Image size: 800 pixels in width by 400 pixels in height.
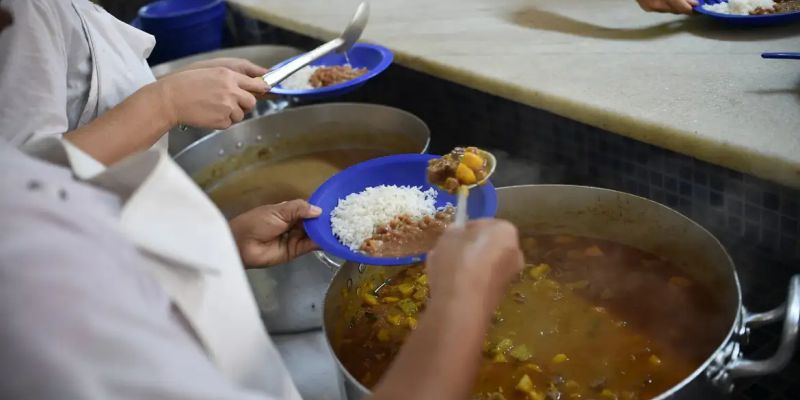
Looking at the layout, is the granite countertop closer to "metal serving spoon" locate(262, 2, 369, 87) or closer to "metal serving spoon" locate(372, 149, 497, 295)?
"metal serving spoon" locate(262, 2, 369, 87)

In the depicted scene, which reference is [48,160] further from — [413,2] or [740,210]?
[413,2]

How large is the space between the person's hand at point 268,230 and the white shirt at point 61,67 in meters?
0.35

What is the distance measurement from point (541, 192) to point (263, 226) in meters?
0.52

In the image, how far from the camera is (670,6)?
1633 mm

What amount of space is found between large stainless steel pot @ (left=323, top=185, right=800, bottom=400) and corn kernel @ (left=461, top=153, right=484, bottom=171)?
0.14 m

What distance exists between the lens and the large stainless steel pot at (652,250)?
84cm

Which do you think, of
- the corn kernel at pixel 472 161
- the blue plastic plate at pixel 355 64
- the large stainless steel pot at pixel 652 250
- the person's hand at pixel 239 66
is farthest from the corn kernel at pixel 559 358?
the person's hand at pixel 239 66

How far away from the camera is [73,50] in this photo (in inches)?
50.4

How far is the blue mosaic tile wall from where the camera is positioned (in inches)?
49.1

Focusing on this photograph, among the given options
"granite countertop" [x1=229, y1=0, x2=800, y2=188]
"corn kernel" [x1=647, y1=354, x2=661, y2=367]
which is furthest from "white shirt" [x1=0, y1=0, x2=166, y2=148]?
"corn kernel" [x1=647, y1=354, x2=661, y2=367]

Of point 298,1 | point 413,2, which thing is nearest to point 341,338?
point 413,2

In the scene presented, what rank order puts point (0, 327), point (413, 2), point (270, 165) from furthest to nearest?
point (413, 2) < point (270, 165) < point (0, 327)

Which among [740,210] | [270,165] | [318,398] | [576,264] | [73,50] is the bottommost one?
[318,398]

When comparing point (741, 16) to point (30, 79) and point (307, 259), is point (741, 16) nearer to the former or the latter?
point (307, 259)
